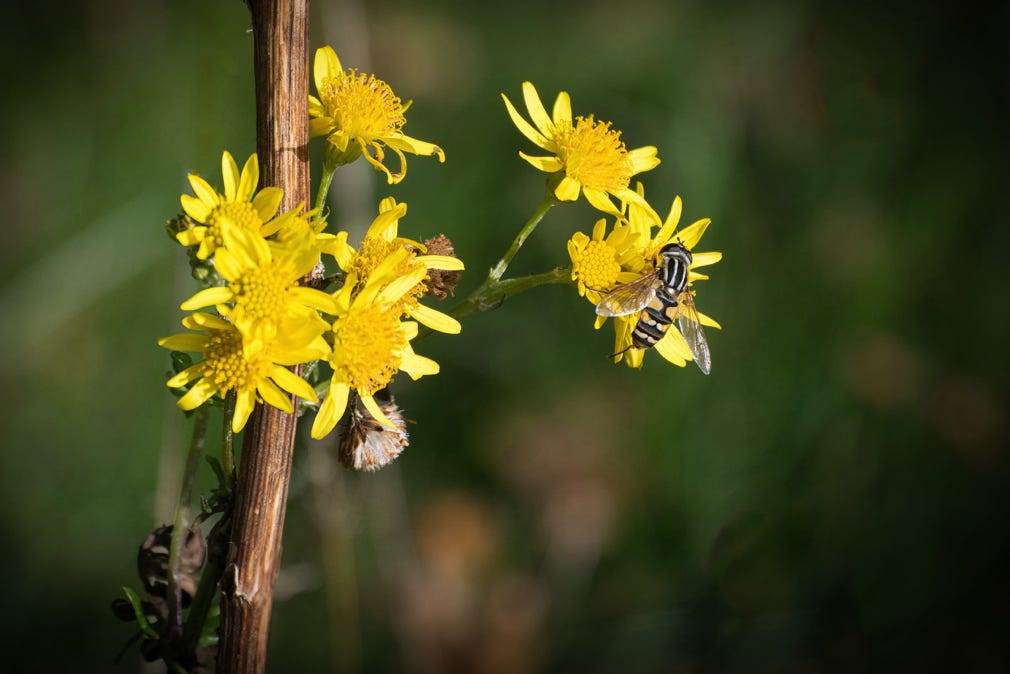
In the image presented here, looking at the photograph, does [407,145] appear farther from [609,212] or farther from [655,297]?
[655,297]

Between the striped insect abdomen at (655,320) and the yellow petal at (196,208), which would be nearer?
the yellow petal at (196,208)

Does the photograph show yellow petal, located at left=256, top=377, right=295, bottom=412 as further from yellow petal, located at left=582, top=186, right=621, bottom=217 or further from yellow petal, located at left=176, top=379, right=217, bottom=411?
yellow petal, located at left=582, top=186, right=621, bottom=217

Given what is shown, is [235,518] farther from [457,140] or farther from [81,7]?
[81,7]

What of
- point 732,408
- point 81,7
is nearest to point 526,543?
point 732,408

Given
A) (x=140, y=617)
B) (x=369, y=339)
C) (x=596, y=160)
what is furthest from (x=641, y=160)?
(x=140, y=617)

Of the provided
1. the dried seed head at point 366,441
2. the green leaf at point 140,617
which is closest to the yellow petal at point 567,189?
the dried seed head at point 366,441

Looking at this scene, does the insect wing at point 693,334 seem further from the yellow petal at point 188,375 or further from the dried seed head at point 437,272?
the yellow petal at point 188,375
